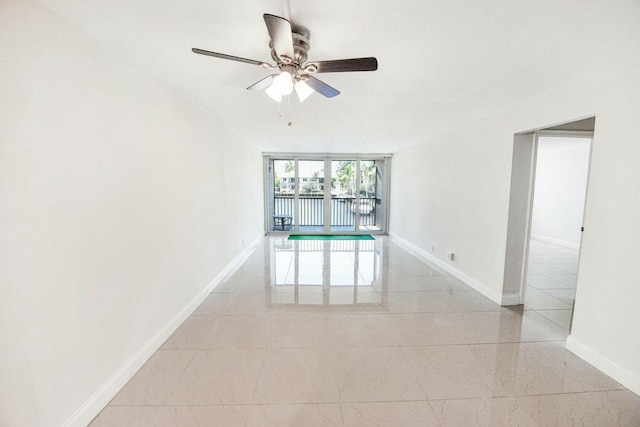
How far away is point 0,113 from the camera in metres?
1.05

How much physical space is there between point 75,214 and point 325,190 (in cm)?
567

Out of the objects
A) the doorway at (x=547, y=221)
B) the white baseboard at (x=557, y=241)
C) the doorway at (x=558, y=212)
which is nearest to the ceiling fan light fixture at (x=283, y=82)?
the doorway at (x=547, y=221)

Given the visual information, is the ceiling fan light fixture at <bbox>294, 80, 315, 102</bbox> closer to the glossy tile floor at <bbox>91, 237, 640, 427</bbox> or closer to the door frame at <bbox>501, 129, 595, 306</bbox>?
the glossy tile floor at <bbox>91, 237, 640, 427</bbox>

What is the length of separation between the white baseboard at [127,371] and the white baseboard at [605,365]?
132 inches

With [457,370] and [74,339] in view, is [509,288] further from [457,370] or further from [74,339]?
[74,339]

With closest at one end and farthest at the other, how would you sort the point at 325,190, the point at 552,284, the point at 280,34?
the point at 280,34 < the point at 552,284 < the point at 325,190

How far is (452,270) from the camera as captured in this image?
3.77 m

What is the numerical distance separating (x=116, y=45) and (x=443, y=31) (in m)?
1.97

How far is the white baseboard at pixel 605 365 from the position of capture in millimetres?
1664

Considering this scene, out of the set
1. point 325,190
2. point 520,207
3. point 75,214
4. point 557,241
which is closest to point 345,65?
point 75,214

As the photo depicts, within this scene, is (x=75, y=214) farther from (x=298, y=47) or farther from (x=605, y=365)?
(x=605, y=365)

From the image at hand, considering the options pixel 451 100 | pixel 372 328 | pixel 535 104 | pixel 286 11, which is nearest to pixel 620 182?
pixel 535 104

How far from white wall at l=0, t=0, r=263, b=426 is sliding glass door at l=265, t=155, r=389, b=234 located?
4544 mm

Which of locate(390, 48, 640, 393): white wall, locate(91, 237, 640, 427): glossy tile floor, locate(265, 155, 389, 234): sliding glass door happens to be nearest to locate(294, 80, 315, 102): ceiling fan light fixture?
locate(91, 237, 640, 427): glossy tile floor
